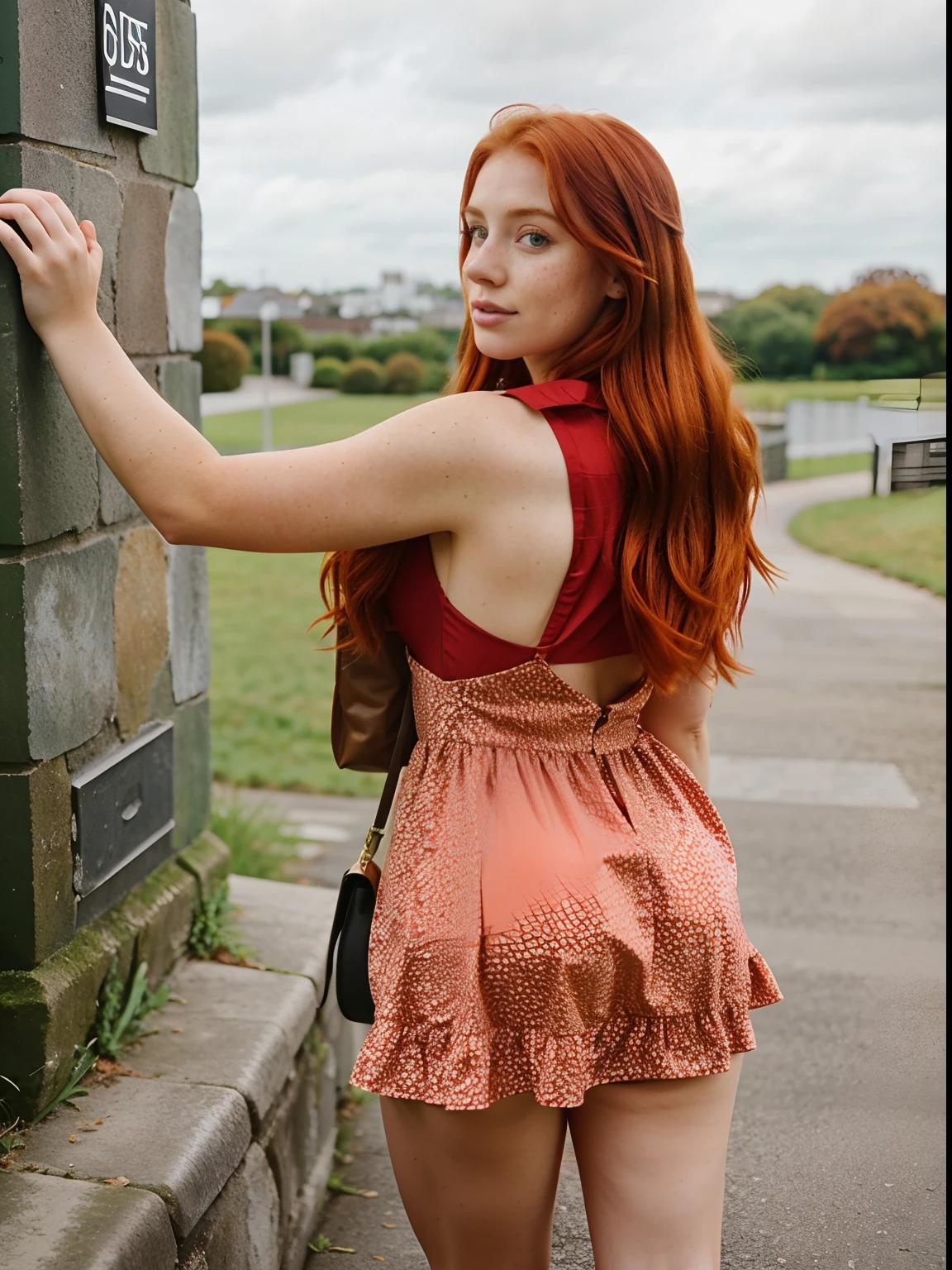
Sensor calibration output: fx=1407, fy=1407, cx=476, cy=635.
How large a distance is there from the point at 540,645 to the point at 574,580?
97 millimetres

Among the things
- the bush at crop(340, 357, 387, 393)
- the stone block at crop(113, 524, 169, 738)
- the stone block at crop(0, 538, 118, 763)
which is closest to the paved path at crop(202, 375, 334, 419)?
the bush at crop(340, 357, 387, 393)

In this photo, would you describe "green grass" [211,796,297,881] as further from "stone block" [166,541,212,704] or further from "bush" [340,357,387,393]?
Result: "bush" [340,357,387,393]

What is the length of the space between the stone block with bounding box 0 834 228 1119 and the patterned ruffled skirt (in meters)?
0.58

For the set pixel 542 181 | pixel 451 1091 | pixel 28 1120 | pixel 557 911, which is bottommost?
pixel 28 1120

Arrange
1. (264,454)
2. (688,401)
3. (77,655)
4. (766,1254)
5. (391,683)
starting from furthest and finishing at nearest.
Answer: (766,1254), (77,655), (391,683), (688,401), (264,454)

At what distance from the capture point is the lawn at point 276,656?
6734 millimetres

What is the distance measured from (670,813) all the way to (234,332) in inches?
433

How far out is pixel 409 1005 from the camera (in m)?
1.78

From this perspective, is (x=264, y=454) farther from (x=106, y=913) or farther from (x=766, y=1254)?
(x=766, y=1254)

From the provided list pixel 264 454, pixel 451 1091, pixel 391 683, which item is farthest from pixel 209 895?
pixel 264 454

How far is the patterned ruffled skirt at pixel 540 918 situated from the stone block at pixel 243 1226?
61 centimetres

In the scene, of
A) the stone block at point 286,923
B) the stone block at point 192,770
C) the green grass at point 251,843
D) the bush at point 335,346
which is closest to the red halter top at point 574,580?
the stone block at point 192,770

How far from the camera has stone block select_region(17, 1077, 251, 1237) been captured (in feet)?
6.65

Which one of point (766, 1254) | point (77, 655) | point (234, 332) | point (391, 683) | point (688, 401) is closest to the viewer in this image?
point (688, 401)
